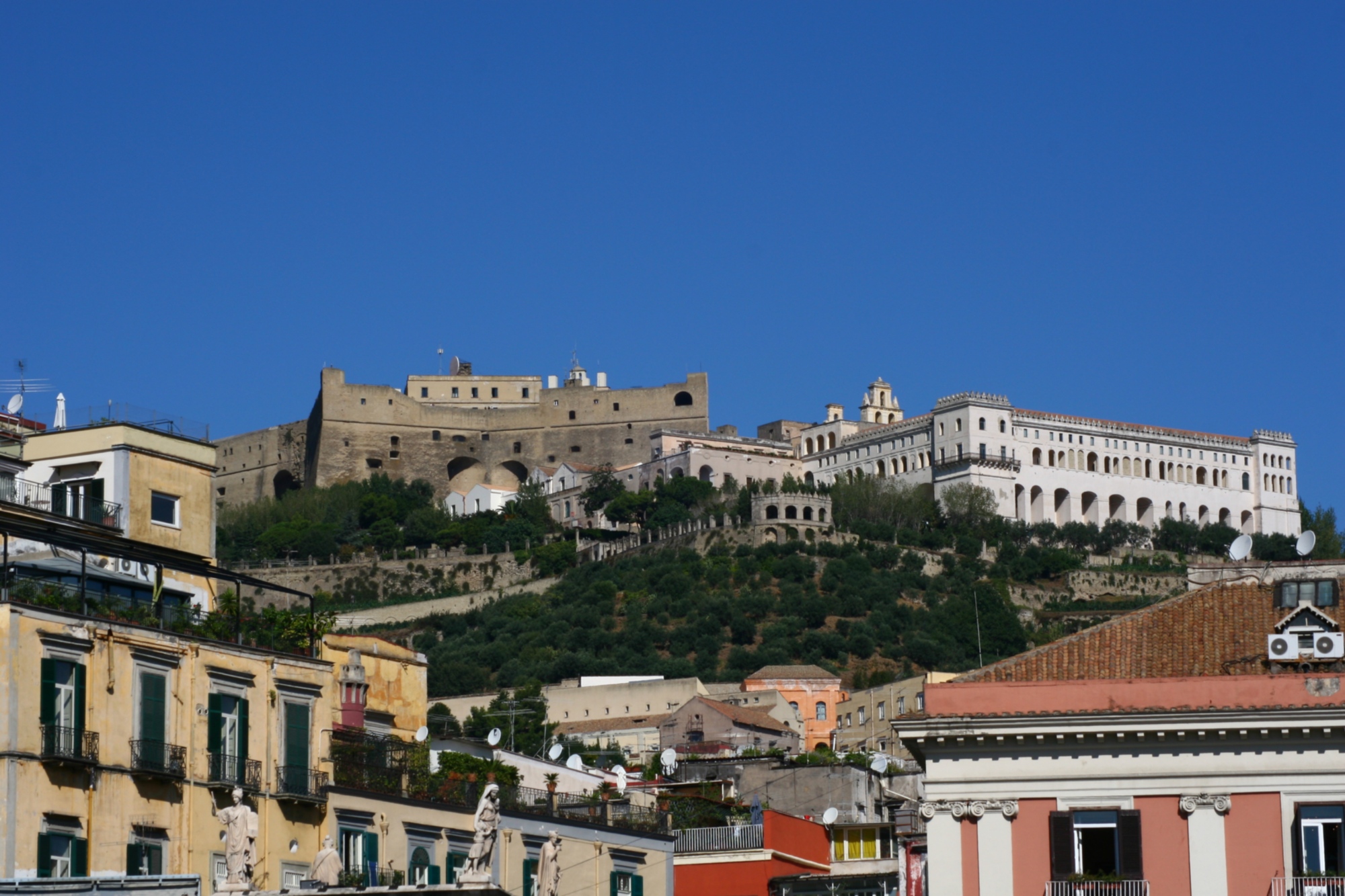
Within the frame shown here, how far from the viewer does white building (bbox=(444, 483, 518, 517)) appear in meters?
172

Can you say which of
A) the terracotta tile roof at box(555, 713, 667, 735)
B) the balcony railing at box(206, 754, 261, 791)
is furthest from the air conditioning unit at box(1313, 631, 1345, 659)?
the terracotta tile roof at box(555, 713, 667, 735)

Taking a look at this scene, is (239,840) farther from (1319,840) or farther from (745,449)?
(745,449)

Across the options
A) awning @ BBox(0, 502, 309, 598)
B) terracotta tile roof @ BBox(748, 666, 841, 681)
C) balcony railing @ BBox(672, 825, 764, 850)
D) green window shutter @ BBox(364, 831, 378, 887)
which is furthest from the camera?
terracotta tile roof @ BBox(748, 666, 841, 681)

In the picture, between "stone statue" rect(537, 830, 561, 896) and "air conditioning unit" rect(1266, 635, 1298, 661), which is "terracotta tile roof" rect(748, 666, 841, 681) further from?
"stone statue" rect(537, 830, 561, 896)

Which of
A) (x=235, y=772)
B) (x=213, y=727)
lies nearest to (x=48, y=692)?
(x=213, y=727)

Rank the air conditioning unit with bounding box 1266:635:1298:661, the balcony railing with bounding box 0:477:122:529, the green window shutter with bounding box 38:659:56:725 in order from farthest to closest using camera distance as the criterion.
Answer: the balcony railing with bounding box 0:477:122:529 < the air conditioning unit with bounding box 1266:635:1298:661 < the green window shutter with bounding box 38:659:56:725

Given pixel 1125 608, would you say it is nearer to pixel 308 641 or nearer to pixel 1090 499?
pixel 1090 499

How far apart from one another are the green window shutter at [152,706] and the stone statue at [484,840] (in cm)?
458

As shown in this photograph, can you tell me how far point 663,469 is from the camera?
168m

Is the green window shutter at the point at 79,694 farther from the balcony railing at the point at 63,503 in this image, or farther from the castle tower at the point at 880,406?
the castle tower at the point at 880,406

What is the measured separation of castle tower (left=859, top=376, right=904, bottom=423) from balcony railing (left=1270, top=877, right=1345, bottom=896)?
154 meters

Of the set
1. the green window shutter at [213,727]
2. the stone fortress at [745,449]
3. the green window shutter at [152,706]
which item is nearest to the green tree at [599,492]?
the stone fortress at [745,449]

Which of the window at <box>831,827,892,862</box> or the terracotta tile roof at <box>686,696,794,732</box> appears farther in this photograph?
the terracotta tile roof at <box>686,696,794,732</box>

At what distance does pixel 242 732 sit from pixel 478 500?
139 meters
